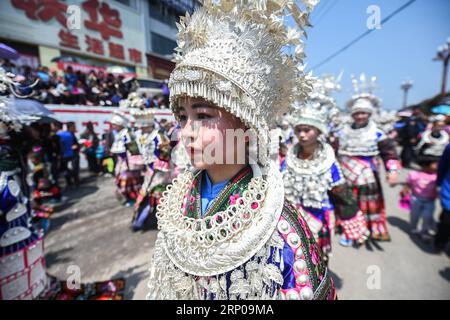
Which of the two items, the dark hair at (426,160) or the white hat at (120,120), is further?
the white hat at (120,120)

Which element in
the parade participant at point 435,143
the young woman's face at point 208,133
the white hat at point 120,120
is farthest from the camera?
the white hat at point 120,120

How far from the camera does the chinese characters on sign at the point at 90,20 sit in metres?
13.6

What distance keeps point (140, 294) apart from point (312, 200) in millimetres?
2245

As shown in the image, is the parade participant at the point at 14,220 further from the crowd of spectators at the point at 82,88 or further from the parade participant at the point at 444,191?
the crowd of spectators at the point at 82,88

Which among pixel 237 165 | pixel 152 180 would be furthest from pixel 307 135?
pixel 152 180

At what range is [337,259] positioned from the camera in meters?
3.42

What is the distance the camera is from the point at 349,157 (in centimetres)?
382

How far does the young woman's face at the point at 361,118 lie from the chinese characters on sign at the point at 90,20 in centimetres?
1636

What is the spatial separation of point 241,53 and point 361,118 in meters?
3.42

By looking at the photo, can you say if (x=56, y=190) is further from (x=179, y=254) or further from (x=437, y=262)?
(x=437, y=262)

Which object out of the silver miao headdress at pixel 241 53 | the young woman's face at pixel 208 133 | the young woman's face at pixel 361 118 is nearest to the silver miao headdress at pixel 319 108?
the young woman's face at pixel 361 118

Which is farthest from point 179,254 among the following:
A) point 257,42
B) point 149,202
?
point 149,202

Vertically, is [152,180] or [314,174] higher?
[314,174]

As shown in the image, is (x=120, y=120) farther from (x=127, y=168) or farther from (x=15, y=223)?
(x=15, y=223)
